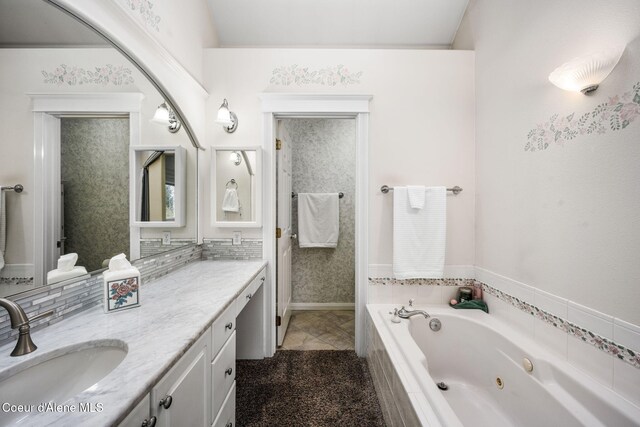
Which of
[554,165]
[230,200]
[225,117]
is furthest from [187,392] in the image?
[554,165]

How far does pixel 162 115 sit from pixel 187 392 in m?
1.41

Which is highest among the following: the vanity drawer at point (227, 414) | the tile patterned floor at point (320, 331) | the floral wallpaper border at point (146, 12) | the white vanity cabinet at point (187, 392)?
the floral wallpaper border at point (146, 12)

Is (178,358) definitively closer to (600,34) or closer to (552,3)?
(600,34)

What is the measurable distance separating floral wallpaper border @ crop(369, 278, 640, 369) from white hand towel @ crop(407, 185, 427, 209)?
601 millimetres

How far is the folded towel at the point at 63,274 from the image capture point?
882mm

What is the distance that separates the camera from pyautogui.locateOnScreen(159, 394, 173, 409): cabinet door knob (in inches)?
26.9

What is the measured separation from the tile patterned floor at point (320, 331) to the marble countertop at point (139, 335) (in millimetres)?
1128

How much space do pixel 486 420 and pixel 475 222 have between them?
124 cm

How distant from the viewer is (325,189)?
2.99 m

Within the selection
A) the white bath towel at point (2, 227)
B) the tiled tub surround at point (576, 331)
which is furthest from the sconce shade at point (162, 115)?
the tiled tub surround at point (576, 331)

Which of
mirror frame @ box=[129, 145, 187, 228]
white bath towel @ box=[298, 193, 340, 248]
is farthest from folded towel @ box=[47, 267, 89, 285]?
white bath towel @ box=[298, 193, 340, 248]

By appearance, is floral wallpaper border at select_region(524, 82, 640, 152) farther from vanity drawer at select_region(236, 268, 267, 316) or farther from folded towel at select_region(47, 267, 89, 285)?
folded towel at select_region(47, 267, 89, 285)

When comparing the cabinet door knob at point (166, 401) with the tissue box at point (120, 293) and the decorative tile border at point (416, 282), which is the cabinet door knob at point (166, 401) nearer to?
the tissue box at point (120, 293)

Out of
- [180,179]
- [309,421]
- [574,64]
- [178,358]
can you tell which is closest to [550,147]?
[574,64]
